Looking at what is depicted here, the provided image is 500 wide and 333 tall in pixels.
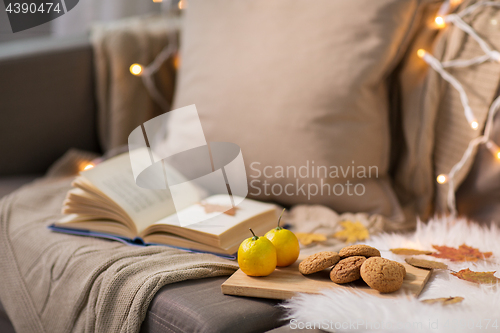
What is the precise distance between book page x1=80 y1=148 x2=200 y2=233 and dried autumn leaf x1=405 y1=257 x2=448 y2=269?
1.26ft

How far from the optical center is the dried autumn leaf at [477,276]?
595 millimetres

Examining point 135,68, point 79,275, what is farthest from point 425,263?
point 135,68

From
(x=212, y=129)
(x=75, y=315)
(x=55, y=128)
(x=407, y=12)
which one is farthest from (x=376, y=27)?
(x=55, y=128)

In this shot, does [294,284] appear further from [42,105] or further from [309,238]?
[42,105]

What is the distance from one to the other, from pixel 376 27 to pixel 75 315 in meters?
0.81

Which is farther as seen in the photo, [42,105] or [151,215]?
[42,105]

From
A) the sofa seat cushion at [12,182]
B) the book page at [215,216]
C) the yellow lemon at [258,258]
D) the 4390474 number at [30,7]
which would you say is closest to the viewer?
the yellow lemon at [258,258]

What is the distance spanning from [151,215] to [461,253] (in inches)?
21.3

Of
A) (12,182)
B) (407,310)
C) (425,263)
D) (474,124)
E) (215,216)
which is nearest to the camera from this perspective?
(407,310)

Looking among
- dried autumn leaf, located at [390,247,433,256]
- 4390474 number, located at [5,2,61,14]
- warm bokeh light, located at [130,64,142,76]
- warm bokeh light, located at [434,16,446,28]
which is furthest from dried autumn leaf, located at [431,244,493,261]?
warm bokeh light, located at [130,64,142,76]

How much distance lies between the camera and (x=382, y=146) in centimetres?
98

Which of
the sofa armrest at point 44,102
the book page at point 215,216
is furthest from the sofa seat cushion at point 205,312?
the sofa armrest at point 44,102

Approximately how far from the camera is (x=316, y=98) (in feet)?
3.08

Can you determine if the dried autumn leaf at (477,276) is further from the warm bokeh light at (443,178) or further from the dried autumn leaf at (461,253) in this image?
the warm bokeh light at (443,178)
